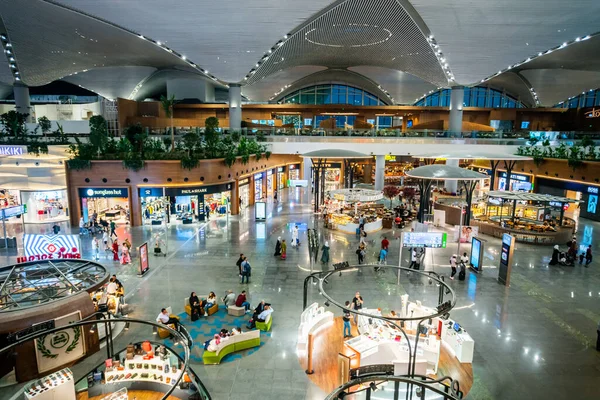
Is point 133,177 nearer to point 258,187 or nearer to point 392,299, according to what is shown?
point 258,187

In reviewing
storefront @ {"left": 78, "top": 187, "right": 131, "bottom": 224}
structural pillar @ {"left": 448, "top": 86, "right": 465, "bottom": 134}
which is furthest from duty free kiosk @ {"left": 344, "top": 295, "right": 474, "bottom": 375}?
structural pillar @ {"left": 448, "top": 86, "right": 465, "bottom": 134}

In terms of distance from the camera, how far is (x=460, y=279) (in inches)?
632

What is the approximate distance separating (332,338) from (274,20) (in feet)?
75.2

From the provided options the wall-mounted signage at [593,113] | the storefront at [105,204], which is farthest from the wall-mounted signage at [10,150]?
the wall-mounted signage at [593,113]

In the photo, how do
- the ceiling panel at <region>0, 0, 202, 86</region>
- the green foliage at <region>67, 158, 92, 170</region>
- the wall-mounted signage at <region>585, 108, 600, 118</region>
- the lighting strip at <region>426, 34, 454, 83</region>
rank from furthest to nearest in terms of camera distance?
the wall-mounted signage at <region>585, 108, 600, 118</region> → the lighting strip at <region>426, 34, 454, 83</region> → the ceiling panel at <region>0, 0, 202, 86</region> → the green foliage at <region>67, 158, 92, 170</region>

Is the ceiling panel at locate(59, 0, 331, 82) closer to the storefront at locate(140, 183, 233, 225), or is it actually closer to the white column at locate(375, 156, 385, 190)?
the storefront at locate(140, 183, 233, 225)

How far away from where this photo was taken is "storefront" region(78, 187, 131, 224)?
2466 centimetres

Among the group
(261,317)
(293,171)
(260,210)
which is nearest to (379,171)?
(260,210)

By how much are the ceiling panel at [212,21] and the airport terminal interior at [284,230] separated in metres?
0.22

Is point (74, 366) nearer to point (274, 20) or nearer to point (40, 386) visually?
point (40, 386)

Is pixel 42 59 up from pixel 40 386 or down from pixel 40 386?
up

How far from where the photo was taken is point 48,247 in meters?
13.6

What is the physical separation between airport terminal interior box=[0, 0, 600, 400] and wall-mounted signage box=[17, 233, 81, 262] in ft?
0.25

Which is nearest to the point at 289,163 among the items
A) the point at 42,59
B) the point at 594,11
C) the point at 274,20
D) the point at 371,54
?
the point at 371,54
